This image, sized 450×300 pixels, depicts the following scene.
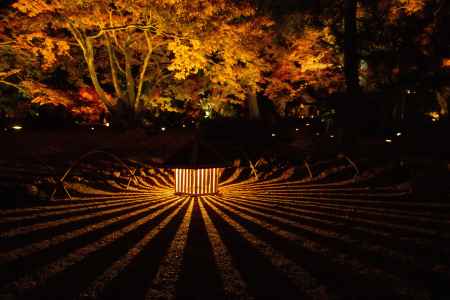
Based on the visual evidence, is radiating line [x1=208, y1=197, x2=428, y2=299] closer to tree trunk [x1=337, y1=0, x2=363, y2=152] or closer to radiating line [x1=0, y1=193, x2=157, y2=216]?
radiating line [x1=0, y1=193, x2=157, y2=216]

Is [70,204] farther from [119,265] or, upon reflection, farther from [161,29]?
[161,29]

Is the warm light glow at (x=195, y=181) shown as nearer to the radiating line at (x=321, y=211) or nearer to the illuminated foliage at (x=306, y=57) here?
the radiating line at (x=321, y=211)

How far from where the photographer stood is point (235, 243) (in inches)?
205

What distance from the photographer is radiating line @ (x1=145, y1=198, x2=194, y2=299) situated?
3.72 meters

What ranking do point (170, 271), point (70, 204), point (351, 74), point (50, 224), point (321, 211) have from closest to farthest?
point (170, 271)
point (50, 224)
point (321, 211)
point (70, 204)
point (351, 74)

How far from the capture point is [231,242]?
5238 millimetres

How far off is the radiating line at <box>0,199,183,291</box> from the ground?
2 cm

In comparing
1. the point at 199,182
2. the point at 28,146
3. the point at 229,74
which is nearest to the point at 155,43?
the point at 229,74

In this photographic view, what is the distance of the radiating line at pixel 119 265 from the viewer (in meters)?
3.75

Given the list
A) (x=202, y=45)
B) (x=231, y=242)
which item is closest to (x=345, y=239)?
(x=231, y=242)

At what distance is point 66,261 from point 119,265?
27.0 inches

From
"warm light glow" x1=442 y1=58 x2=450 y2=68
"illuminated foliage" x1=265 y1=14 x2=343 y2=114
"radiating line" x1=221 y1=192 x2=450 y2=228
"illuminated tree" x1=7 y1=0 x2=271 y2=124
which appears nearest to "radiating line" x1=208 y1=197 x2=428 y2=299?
"radiating line" x1=221 y1=192 x2=450 y2=228

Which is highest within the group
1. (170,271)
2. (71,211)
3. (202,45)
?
(202,45)

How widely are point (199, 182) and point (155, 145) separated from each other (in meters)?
9.26
